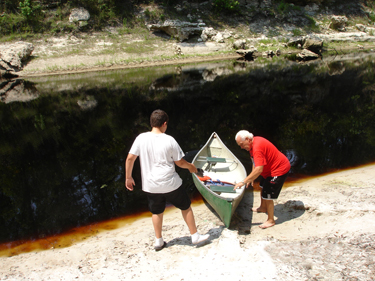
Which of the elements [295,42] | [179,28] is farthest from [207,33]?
[295,42]

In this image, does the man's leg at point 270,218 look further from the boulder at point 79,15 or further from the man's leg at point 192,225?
the boulder at point 79,15

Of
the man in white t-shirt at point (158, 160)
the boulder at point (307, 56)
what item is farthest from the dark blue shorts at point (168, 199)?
the boulder at point (307, 56)

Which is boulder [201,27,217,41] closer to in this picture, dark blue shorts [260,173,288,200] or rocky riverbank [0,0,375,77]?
rocky riverbank [0,0,375,77]

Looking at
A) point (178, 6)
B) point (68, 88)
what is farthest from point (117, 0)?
point (68, 88)

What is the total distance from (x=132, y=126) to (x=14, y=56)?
22.3 metres

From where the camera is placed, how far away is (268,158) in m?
5.62

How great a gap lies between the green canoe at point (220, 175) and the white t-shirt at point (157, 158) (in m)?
1.61

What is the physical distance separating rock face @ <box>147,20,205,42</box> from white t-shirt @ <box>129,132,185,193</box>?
32978 mm

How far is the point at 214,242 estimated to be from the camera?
5500 millimetres

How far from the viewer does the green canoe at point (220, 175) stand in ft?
19.8

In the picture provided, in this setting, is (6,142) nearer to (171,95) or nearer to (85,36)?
(171,95)

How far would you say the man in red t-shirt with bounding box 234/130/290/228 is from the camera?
5414 millimetres

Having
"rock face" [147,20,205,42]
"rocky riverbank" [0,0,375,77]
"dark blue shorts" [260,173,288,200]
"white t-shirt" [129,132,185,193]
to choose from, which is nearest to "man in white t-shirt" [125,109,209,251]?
"white t-shirt" [129,132,185,193]

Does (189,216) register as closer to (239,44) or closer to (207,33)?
(239,44)
